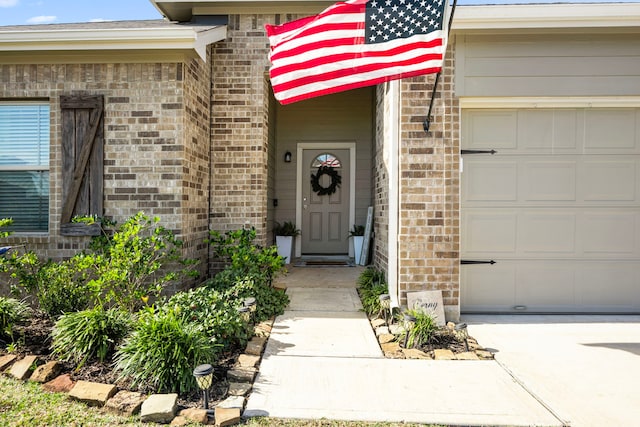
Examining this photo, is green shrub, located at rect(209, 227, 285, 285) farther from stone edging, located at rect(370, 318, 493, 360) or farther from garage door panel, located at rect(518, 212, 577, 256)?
garage door panel, located at rect(518, 212, 577, 256)

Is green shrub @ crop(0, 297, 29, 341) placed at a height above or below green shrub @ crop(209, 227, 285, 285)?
below

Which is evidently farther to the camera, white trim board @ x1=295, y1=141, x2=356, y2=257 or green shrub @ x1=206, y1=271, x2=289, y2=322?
white trim board @ x1=295, y1=141, x2=356, y2=257

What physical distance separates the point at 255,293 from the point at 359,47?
2705mm

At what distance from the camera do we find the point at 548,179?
15.3 feet

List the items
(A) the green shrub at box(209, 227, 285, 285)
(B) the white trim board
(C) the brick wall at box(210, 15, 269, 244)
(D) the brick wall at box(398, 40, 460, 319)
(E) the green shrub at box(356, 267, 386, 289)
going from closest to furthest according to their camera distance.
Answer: (D) the brick wall at box(398, 40, 460, 319)
(A) the green shrub at box(209, 227, 285, 285)
(E) the green shrub at box(356, 267, 386, 289)
(C) the brick wall at box(210, 15, 269, 244)
(B) the white trim board

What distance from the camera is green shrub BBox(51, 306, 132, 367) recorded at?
319 centimetres

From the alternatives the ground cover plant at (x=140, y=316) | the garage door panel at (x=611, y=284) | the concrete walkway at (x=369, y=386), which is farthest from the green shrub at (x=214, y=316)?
the garage door panel at (x=611, y=284)

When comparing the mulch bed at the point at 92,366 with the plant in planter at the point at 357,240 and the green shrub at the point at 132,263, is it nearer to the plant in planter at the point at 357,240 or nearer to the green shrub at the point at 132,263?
the green shrub at the point at 132,263

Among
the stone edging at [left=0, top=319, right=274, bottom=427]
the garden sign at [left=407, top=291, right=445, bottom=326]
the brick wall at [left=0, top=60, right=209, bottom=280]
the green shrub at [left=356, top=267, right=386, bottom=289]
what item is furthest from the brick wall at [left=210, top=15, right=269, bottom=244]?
the stone edging at [left=0, top=319, right=274, bottom=427]

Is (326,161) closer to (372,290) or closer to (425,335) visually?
(372,290)

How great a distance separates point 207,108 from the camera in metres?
5.45

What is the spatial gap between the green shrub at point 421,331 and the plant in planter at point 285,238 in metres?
4.13

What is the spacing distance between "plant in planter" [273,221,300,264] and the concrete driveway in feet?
12.7

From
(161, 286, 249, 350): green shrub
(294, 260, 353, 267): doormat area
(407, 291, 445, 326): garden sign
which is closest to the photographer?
(161, 286, 249, 350): green shrub
